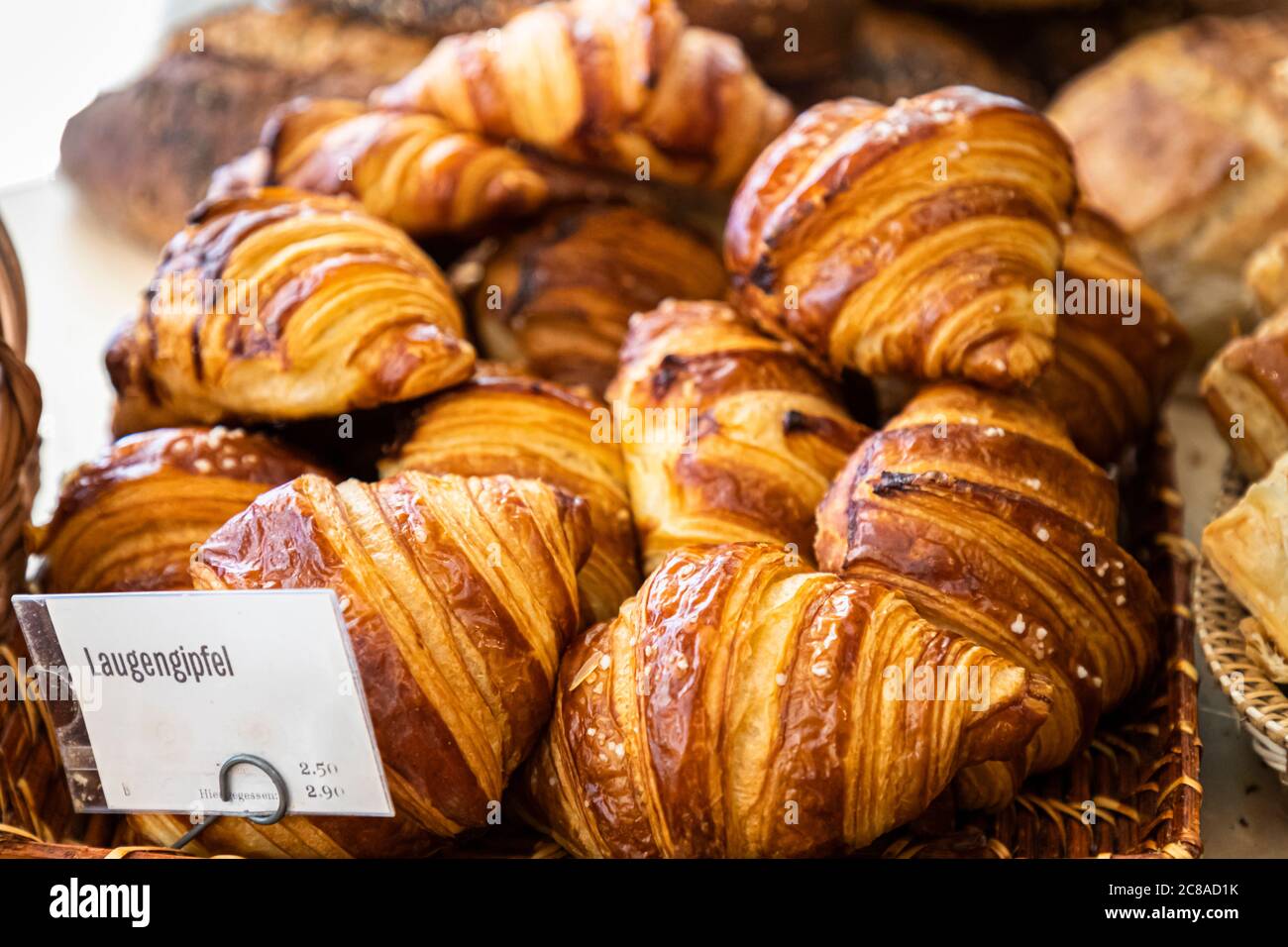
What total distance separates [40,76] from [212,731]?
8.12 ft

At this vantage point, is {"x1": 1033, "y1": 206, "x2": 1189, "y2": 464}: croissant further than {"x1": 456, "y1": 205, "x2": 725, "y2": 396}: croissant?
No

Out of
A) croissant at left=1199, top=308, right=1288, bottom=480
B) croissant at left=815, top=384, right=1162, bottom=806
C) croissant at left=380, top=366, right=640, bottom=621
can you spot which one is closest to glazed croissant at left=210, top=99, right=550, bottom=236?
croissant at left=380, top=366, right=640, bottom=621

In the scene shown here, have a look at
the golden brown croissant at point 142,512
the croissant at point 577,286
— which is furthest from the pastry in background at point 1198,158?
the golden brown croissant at point 142,512

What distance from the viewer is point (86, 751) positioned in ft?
4.60

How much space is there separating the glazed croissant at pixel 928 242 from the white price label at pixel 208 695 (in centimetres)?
83

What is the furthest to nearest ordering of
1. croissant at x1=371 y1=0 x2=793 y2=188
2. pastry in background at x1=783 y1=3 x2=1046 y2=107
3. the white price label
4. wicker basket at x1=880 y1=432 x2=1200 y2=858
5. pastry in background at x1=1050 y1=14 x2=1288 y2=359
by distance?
1. pastry in background at x1=783 y1=3 x2=1046 y2=107
2. pastry in background at x1=1050 y1=14 x2=1288 y2=359
3. croissant at x1=371 y1=0 x2=793 y2=188
4. wicker basket at x1=880 y1=432 x2=1200 y2=858
5. the white price label

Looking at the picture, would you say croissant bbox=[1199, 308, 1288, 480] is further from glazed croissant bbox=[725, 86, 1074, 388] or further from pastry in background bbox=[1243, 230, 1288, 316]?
glazed croissant bbox=[725, 86, 1074, 388]

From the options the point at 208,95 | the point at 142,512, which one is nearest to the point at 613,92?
the point at 142,512

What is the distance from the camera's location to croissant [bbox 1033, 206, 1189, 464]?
6.30ft

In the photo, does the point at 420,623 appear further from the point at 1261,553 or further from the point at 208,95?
the point at 208,95

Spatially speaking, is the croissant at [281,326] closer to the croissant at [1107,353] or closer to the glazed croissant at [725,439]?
the glazed croissant at [725,439]

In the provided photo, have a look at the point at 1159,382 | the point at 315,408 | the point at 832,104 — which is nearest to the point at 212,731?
the point at 315,408

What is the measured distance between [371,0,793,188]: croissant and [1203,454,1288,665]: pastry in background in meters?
1.05

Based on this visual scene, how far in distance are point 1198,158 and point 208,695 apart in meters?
2.32
